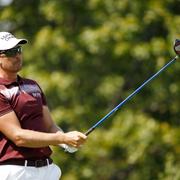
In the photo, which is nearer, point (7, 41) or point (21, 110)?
point (21, 110)

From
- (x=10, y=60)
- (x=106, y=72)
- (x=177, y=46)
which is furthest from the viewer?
(x=106, y=72)

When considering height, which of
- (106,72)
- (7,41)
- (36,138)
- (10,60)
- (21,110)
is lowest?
(106,72)

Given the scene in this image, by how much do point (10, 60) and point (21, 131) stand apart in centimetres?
58

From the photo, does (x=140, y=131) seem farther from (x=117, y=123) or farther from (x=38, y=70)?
(x=38, y=70)

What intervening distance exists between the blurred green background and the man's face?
852cm

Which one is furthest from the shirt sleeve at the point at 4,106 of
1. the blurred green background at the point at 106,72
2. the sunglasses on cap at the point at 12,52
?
the blurred green background at the point at 106,72

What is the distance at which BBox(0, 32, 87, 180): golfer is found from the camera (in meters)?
6.48

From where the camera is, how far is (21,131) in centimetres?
646

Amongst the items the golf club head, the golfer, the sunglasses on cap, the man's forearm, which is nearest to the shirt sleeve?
the golfer

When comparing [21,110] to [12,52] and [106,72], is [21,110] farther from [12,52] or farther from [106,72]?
[106,72]

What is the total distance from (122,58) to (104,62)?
73cm

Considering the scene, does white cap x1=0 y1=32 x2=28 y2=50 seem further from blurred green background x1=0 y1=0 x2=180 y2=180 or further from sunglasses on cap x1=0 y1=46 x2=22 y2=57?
blurred green background x1=0 y1=0 x2=180 y2=180

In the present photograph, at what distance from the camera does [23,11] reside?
715 inches


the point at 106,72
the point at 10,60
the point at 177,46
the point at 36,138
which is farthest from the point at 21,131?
the point at 106,72
